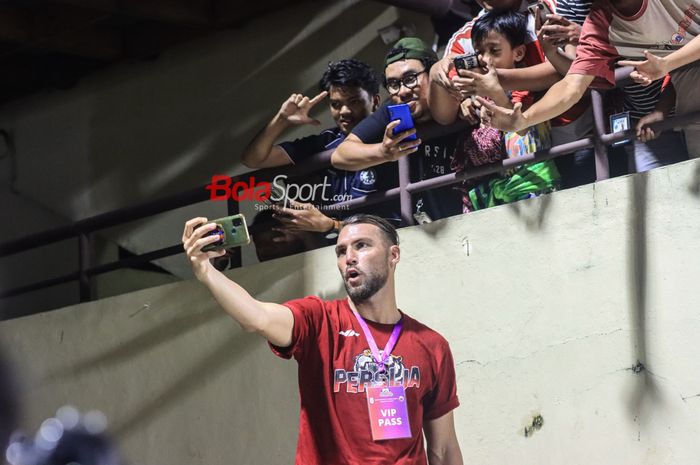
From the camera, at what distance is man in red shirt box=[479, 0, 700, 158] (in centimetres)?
307

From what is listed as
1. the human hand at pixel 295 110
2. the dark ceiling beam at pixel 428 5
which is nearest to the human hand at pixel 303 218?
the human hand at pixel 295 110

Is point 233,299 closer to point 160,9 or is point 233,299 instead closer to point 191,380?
point 191,380

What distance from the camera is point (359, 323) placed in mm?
3158

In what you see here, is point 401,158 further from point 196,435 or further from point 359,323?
point 196,435

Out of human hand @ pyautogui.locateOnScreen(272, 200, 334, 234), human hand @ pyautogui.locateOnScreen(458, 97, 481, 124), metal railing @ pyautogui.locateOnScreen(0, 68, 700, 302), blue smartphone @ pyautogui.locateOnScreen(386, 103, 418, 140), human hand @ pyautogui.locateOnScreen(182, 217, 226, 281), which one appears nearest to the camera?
human hand @ pyautogui.locateOnScreen(182, 217, 226, 281)

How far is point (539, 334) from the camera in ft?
10.6

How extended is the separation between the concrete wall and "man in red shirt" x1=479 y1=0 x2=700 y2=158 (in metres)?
0.23

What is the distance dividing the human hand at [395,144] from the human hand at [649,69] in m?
0.75

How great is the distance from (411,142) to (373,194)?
26 cm

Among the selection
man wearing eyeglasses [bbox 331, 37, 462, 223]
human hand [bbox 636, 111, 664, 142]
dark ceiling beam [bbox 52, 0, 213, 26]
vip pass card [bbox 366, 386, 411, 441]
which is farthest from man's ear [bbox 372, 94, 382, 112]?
dark ceiling beam [bbox 52, 0, 213, 26]

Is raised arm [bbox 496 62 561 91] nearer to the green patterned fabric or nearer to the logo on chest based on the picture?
the green patterned fabric

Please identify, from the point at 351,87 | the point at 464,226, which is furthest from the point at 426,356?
the point at 351,87

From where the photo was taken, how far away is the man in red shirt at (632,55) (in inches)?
121

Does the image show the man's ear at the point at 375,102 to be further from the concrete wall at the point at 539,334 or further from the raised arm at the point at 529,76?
the raised arm at the point at 529,76
